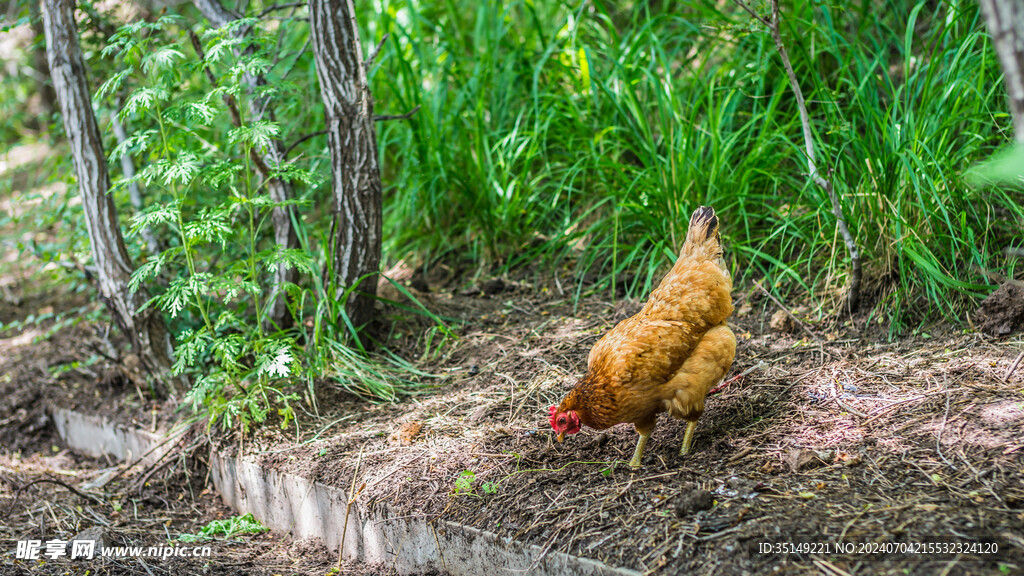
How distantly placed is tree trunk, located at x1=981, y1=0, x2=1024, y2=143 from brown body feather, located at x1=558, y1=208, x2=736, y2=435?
1285mm

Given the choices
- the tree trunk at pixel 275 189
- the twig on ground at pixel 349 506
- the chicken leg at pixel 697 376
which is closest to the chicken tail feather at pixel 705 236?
the chicken leg at pixel 697 376

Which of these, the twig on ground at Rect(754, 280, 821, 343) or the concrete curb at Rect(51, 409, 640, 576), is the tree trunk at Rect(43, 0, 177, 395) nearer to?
the concrete curb at Rect(51, 409, 640, 576)

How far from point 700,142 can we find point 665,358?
6.43 ft

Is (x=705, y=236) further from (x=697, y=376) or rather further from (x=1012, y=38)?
(x=1012, y=38)

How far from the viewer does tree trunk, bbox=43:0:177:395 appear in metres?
3.67

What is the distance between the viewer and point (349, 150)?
3.68 meters

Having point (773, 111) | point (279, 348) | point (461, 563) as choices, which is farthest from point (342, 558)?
point (773, 111)

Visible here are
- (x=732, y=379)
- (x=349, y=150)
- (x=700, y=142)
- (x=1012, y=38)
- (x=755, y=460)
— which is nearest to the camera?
(x=1012, y=38)

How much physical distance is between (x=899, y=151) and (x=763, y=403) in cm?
146

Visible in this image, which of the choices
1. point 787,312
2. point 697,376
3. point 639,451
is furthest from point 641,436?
point 787,312

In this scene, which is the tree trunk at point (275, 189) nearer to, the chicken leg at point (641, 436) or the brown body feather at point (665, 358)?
the brown body feather at point (665, 358)

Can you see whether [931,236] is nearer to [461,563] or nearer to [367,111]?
[461,563]

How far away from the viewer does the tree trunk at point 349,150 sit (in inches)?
140

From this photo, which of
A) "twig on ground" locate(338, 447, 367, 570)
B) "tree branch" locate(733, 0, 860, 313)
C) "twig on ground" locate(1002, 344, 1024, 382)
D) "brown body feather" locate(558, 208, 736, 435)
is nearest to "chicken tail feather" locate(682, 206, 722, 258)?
"brown body feather" locate(558, 208, 736, 435)
